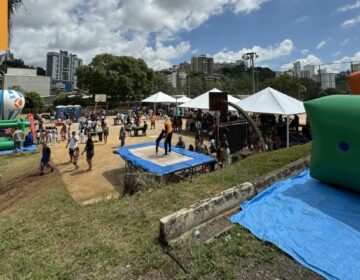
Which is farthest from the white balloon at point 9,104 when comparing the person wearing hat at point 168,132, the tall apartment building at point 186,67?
the tall apartment building at point 186,67

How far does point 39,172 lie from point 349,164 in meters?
11.1

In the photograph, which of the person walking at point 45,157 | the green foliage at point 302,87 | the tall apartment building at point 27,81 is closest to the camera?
the person walking at point 45,157

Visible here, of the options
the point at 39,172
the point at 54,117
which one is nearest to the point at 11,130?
the point at 39,172

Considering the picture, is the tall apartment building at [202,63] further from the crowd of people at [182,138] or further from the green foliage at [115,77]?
the crowd of people at [182,138]

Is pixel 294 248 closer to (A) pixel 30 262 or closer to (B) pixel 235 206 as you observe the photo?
(B) pixel 235 206

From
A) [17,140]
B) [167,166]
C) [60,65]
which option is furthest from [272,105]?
[60,65]

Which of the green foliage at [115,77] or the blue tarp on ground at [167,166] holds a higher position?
the green foliage at [115,77]

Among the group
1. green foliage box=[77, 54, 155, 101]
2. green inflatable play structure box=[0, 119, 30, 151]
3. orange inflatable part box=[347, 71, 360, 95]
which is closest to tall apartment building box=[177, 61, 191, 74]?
green foliage box=[77, 54, 155, 101]

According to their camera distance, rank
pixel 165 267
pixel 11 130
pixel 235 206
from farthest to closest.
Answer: pixel 11 130 → pixel 235 206 → pixel 165 267

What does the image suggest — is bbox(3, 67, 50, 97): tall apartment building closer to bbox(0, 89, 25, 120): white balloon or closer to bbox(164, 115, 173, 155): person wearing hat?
bbox(0, 89, 25, 120): white balloon

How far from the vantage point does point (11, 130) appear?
16.9 metres

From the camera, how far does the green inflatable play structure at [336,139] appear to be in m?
4.05

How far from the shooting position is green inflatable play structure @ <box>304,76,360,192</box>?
405cm

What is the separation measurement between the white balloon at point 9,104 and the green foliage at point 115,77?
21.2 meters
